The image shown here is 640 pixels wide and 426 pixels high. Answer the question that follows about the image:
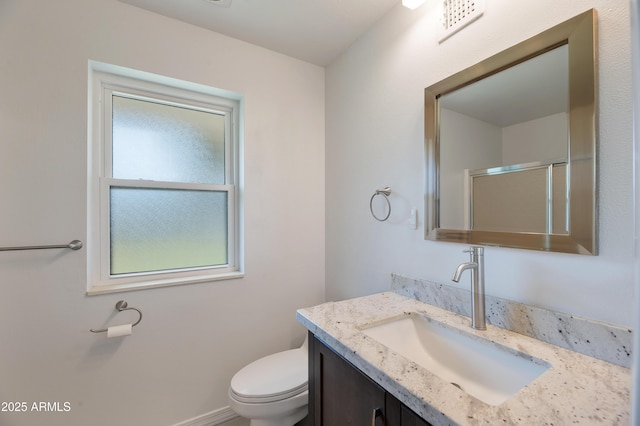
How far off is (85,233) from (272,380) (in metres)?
1.19

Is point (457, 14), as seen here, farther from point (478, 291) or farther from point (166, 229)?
point (166, 229)

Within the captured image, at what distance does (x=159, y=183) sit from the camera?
5.09ft

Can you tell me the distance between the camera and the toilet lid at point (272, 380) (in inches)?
48.7

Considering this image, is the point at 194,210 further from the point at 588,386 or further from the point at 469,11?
the point at 588,386

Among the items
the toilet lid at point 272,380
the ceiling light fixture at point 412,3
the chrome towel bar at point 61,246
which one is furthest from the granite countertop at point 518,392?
the ceiling light fixture at point 412,3

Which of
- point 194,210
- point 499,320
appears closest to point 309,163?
point 194,210

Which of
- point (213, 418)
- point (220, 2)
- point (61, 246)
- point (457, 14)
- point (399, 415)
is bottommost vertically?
point (213, 418)

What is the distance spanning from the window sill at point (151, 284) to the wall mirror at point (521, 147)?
1208 mm

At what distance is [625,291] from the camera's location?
0.70 m

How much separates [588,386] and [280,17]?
1.91 m

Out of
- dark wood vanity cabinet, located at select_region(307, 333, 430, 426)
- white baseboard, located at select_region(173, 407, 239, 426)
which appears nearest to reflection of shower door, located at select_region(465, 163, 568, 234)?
dark wood vanity cabinet, located at select_region(307, 333, 430, 426)

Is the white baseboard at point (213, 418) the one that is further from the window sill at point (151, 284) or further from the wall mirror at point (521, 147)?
the wall mirror at point (521, 147)

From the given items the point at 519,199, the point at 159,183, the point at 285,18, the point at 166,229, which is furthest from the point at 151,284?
the point at 519,199

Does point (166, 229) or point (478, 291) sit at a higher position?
point (166, 229)
